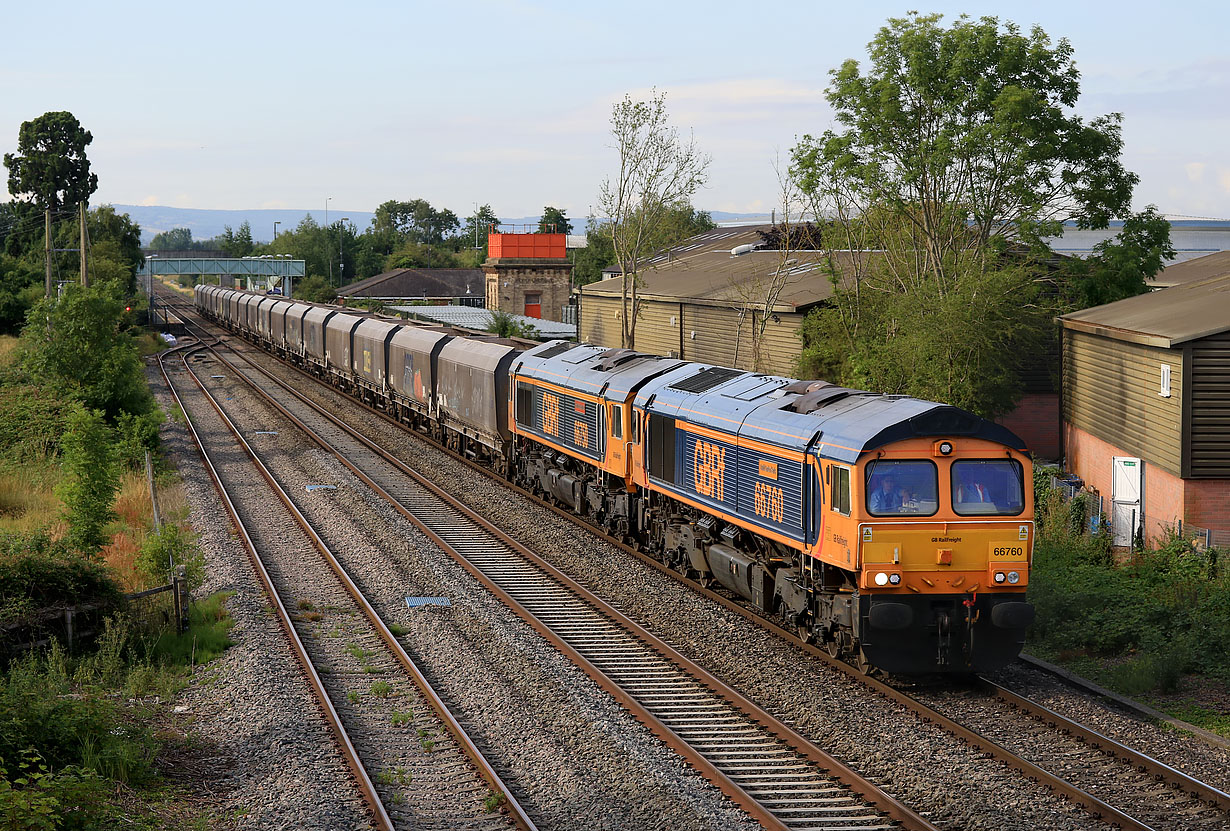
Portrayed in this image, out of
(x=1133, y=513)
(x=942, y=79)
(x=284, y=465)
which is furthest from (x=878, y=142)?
(x=284, y=465)

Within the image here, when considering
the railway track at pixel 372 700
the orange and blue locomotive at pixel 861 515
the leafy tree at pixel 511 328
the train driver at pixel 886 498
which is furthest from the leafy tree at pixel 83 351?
the train driver at pixel 886 498

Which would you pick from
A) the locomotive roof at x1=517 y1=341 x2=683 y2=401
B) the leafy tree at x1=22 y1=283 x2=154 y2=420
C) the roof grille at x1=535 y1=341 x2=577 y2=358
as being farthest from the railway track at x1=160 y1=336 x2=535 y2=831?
the leafy tree at x1=22 y1=283 x2=154 y2=420

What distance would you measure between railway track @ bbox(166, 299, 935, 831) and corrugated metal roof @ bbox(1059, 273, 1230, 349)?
35.0ft

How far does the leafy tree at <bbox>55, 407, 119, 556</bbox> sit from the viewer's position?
20.2m

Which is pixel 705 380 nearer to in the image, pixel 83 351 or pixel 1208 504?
pixel 1208 504

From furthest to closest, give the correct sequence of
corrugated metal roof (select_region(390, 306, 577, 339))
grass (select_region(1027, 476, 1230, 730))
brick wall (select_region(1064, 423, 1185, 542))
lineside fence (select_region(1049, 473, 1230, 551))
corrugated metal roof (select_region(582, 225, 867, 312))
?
corrugated metal roof (select_region(390, 306, 577, 339)) → corrugated metal roof (select_region(582, 225, 867, 312)) → brick wall (select_region(1064, 423, 1185, 542)) → lineside fence (select_region(1049, 473, 1230, 551)) → grass (select_region(1027, 476, 1230, 730))

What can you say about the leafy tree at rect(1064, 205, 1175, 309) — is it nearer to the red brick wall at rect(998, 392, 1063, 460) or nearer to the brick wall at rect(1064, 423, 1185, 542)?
the red brick wall at rect(998, 392, 1063, 460)

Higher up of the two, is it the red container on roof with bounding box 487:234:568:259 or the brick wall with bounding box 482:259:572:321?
the red container on roof with bounding box 487:234:568:259

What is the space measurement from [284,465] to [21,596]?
16799 mm

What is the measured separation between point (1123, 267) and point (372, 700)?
82.1 feet

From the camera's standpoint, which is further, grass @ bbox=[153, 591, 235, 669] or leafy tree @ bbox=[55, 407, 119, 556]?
leafy tree @ bbox=[55, 407, 119, 556]

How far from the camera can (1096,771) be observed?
10.9 metres

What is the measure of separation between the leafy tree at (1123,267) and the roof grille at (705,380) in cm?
1589

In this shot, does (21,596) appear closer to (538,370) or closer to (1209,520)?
(538,370)
